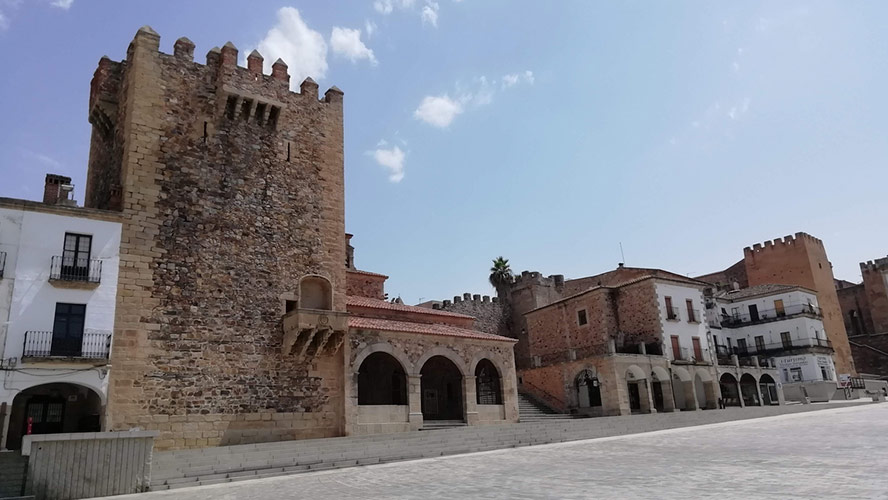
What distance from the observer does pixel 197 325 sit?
18891mm

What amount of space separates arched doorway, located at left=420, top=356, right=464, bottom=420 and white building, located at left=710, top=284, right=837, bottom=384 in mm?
24023

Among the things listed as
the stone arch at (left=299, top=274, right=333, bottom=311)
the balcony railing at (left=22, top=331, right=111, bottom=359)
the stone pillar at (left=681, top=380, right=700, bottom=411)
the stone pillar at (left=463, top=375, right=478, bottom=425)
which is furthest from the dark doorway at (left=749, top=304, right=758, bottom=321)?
the balcony railing at (left=22, top=331, right=111, bottom=359)

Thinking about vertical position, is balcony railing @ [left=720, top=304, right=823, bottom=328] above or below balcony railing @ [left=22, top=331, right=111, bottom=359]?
above

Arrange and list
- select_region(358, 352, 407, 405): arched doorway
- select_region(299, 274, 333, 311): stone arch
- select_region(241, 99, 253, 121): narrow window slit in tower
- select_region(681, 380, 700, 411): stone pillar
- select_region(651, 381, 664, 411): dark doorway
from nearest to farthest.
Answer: select_region(241, 99, 253, 121): narrow window slit in tower < select_region(299, 274, 333, 311): stone arch < select_region(358, 352, 407, 405): arched doorway < select_region(681, 380, 700, 411): stone pillar < select_region(651, 381, 664, 411): dark doorway

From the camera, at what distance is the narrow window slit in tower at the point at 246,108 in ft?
71.2

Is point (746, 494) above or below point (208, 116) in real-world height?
below

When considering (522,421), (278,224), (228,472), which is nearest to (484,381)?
(522,421)

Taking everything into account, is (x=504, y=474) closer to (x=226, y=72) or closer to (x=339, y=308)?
(x=339, y=308)

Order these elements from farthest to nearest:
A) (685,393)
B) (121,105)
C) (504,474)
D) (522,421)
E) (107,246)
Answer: (685,393), (522,421), (121,105), (107,246), (504,474)

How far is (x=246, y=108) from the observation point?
71.6 ft

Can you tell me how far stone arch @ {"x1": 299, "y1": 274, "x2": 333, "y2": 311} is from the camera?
21828 mm

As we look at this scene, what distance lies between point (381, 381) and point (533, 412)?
906 centimetres

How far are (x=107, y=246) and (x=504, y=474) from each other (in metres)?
14.0

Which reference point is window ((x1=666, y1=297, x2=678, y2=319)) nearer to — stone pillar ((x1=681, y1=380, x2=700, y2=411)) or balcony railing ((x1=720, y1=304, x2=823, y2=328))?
stone pillar ((x1=681, y1=380, x2=700, y2=411))
